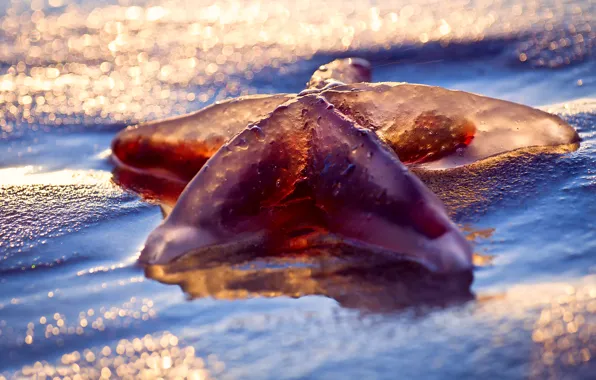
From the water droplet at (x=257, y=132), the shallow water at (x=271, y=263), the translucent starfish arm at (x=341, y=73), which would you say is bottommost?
the shallow water at (x=271, y=263)

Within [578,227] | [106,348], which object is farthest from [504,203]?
[106,348]

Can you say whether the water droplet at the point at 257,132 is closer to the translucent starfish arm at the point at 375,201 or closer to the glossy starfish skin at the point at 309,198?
the glossy starfish skin at the point at 309,198

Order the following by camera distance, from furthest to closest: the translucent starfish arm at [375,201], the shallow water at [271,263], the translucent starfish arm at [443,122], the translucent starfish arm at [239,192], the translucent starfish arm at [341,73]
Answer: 1. the translucent starfish arm at [341,73]
2. the translucent starfish arm at [443,122]
3. the translucent starfish arm at [239,192]
4. the translucent starfish arm at [375,201]
5. the shallow water at [271,263]

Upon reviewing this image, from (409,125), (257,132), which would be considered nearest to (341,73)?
(409,125)

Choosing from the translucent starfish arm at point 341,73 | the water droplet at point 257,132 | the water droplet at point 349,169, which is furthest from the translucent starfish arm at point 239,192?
the translucent starfish arm at point 341,73

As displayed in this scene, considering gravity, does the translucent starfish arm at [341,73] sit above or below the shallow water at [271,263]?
above

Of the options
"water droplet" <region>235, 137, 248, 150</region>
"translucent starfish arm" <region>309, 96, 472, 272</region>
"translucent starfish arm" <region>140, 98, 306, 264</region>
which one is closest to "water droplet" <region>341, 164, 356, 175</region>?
"translucent starfish arm" <region>309, 96, 472, 272</region>

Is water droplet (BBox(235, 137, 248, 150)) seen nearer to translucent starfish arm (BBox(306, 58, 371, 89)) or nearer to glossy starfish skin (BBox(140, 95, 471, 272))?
glossy starfish skin (BBox(140, 95, 471, 272))
